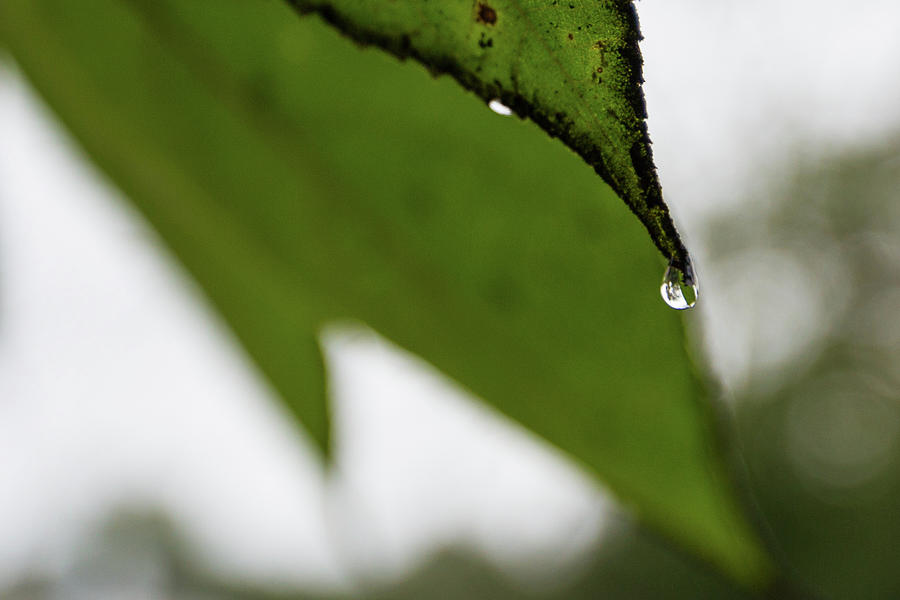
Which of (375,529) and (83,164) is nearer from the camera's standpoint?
(83,164)

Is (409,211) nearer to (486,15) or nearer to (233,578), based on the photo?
(486,15)

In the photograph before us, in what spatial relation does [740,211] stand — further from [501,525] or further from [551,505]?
[501,525]

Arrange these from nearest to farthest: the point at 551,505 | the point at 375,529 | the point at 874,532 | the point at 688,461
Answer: the point at 688,461, the point at 375,529, the point at 551,505, the point at 874,532

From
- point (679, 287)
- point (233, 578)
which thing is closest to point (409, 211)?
point (679, 287)

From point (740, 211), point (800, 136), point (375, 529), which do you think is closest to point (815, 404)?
point (740, 211)

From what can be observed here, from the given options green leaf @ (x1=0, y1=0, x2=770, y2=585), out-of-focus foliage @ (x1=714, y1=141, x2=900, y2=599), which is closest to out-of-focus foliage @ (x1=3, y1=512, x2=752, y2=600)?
out-of-focus foliage @ (x1=714, y1=141, x2=900, y2=599)

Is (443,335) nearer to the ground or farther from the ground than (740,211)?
nearer to the ground

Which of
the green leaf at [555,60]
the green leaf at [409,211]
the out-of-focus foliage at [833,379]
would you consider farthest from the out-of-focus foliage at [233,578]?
the green leaf at [555,60]
